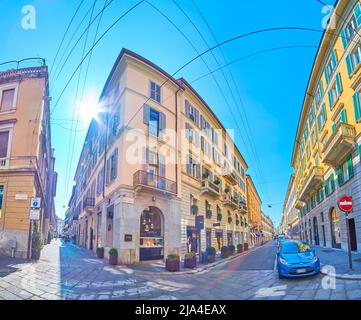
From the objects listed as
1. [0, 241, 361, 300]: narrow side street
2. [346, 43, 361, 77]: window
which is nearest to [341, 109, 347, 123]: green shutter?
[346, 43, 361, 77]: window

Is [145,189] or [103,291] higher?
[145,189]

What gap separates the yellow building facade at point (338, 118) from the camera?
50.1ft

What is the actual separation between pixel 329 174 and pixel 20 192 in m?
23.9

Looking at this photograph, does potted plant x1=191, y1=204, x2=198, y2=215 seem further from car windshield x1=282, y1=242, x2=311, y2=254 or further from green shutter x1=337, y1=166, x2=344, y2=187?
car windshield x1=282, y1=242, x2=311, y2=254

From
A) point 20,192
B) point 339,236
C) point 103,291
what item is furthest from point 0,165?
point 339,236

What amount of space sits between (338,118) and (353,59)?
4591 mm

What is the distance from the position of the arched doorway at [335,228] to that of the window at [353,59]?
11591 mm

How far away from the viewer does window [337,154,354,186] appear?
16.5 metres

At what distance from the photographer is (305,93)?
2797cm

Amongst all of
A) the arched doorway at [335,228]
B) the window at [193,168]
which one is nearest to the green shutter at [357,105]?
the arched doorway at [335,228]

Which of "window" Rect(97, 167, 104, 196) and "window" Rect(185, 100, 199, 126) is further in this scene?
"window" Rect(185, 100, 199, 126)

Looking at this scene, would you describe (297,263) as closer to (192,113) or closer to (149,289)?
(149,289)

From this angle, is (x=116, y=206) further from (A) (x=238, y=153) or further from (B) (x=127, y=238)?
(A) (x=238, y=153)

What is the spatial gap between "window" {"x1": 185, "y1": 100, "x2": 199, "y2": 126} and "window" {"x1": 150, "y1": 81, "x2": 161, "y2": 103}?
425cm
